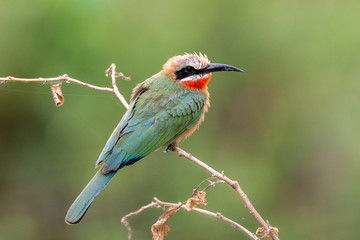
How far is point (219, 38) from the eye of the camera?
182 inches

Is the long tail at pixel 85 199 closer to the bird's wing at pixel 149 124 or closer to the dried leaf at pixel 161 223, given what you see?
the bird's wing at pixel 149 124

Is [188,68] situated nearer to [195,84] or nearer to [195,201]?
[195,84]

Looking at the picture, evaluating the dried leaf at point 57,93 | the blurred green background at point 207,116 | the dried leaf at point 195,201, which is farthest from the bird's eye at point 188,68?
the dried leaf at point 195,201

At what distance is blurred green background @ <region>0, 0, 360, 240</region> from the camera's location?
427cm

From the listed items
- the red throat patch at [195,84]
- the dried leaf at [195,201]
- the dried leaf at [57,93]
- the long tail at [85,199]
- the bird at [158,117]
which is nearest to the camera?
the dried leaf at [195,201]

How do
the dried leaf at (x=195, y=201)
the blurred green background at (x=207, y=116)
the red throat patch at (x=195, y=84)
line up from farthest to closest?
the blurred green background at (x=207, y=116) → the red throat patch at (x=195, y=84) → the dried leaf at (x=195, y=201)

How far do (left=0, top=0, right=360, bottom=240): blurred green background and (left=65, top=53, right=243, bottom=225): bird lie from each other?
888 millimetres

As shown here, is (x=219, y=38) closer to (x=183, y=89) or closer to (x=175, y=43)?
(x=175, y=43)

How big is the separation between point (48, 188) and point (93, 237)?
1.75 feet

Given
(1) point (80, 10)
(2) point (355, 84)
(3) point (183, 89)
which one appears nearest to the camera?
(3) point (183, 89)

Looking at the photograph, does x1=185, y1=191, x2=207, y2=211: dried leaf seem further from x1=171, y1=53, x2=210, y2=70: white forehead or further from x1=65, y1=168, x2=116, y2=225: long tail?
x1=171, y1=53, x2=210, y2=70: white forehead

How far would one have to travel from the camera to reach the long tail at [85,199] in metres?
2.56

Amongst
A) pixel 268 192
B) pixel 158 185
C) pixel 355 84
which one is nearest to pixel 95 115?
pixel 158 185

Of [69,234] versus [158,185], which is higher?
[158,185]
